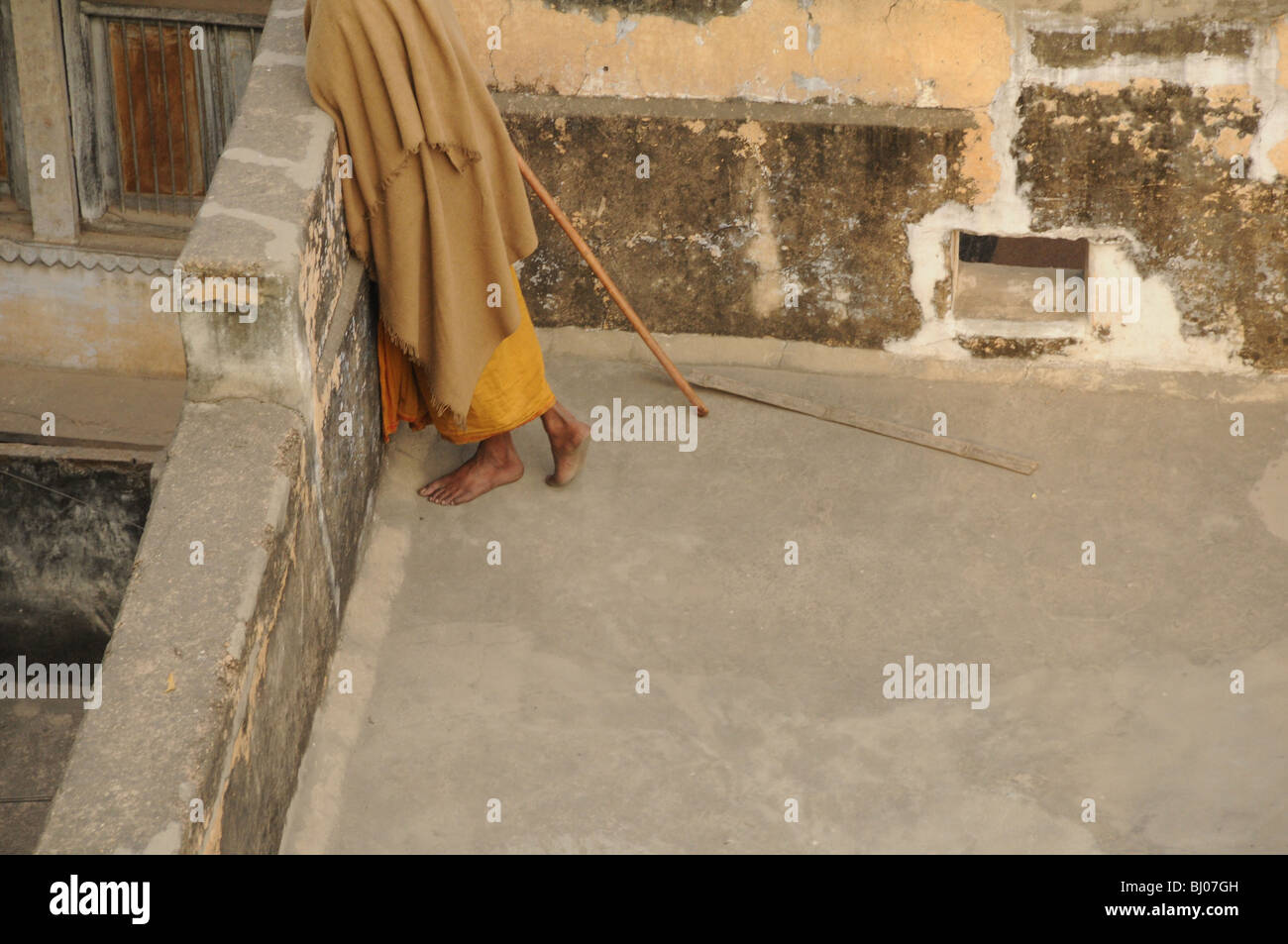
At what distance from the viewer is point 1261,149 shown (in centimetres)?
457

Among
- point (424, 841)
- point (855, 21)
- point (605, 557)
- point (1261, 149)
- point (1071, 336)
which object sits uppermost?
point (855, 21)

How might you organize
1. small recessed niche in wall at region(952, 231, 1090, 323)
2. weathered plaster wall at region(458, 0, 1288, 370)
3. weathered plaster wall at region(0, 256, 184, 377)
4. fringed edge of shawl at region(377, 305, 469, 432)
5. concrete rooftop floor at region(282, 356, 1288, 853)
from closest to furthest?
concrete rooftop floor at region(282, 356, 1288, 853), fringed edge of shawl at region(377, 305, 469, 432), weathered plaster wall at region(458, 0, 1288, 370), small recessed niche in wall at region(952, 231, 1090, 323), weathered plaster wall at region(0, 256, 184, 377)

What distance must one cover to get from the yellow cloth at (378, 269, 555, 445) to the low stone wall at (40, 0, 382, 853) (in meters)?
0.12

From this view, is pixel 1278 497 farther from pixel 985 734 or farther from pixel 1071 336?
pixel 985 734

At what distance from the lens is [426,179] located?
12.7ft

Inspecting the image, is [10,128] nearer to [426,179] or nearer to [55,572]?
[55,572]

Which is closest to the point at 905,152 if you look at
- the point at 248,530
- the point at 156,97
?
the point at 248,530

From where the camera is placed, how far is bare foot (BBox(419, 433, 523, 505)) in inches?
175

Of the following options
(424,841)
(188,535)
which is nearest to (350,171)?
(188,535)

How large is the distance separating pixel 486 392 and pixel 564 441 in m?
0.34

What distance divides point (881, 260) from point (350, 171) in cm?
178

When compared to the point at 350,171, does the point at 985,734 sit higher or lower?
lower

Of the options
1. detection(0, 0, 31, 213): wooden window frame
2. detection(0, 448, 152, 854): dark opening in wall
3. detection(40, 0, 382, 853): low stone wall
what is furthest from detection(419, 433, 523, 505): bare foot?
detection(0, 0, 31, 213): wooden window frame

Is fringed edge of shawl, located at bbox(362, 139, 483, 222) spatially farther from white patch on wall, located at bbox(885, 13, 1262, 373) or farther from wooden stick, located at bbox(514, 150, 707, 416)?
white patch on wall, located at bbox(885, 13, 1262, 373)
